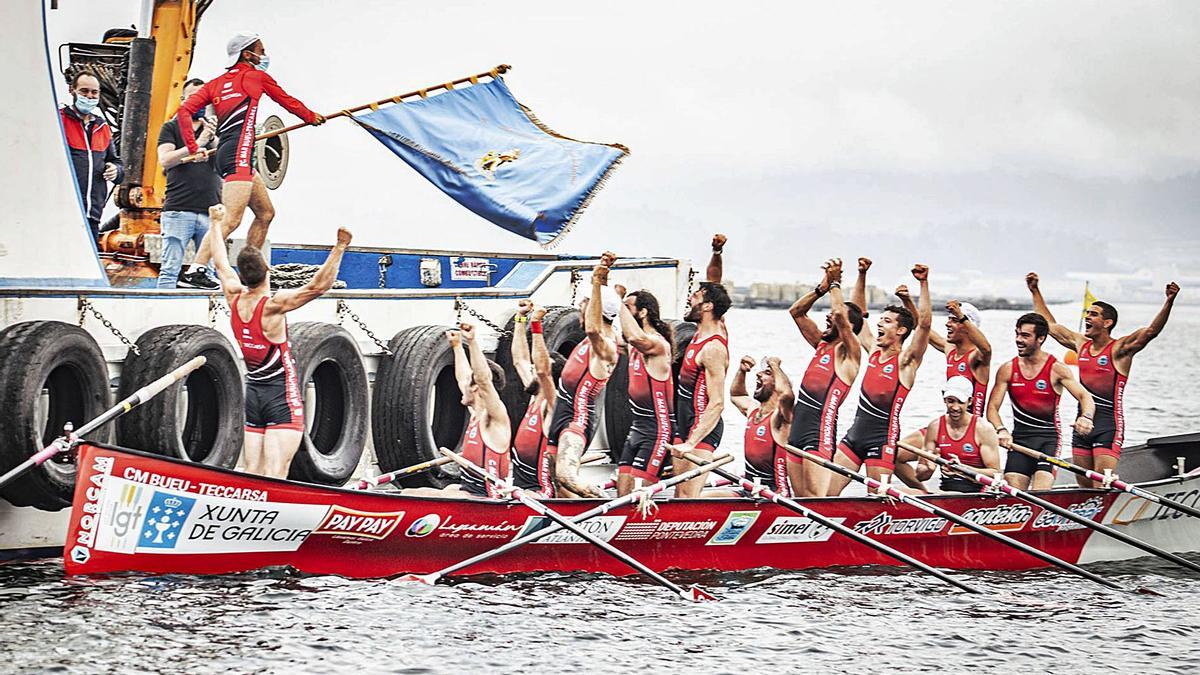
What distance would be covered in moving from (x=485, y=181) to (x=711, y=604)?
19.5ft

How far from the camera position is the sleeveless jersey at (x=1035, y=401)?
14430 millimetres

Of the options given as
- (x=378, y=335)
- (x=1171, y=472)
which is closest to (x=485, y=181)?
(x=378, y=335)

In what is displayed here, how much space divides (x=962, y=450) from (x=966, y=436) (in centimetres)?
14

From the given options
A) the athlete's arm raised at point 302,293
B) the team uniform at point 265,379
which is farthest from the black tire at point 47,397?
the athlete's arm raised at point 302,293

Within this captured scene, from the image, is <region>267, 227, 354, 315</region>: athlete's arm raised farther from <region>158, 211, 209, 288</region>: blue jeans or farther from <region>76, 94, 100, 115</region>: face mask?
<region>76, 94, 100, 115</region>: face mask

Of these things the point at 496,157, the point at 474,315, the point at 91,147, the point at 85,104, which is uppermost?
the point at 85,104

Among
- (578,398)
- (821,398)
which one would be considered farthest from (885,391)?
(578,398)

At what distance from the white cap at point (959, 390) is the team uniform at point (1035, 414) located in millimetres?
427

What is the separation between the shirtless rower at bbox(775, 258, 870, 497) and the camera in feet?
44.5

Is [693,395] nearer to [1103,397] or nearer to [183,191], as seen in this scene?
[1103,397]

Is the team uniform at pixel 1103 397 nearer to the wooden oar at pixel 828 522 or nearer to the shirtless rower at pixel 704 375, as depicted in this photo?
the wooden oar at pixel 828 522

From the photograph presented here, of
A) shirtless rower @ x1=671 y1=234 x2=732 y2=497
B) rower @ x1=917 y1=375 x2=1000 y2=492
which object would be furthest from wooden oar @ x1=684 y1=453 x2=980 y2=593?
rower @ x1=917 y1=375 x2=1000 y2=492

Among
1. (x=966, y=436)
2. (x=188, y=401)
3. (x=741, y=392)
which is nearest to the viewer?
(x=188, y=401)

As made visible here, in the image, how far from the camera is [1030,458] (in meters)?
14.7
